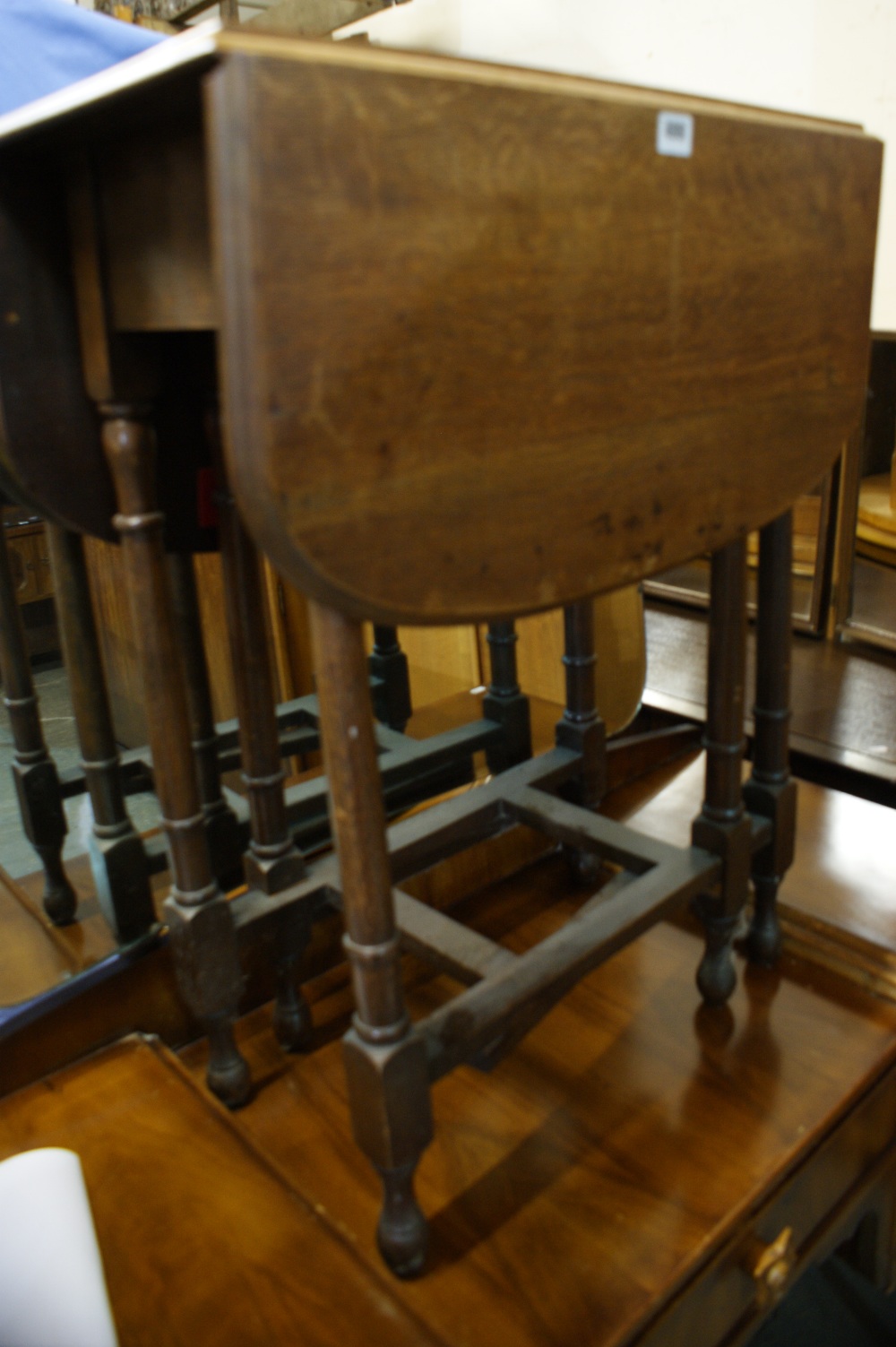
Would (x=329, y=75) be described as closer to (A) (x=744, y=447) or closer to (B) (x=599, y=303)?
(B) (x=599, y=303)

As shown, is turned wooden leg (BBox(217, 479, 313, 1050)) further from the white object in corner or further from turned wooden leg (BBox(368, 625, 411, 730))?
turned wooden leg (BBox(368, 625, 411, 730))

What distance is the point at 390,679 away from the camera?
152 centimetres

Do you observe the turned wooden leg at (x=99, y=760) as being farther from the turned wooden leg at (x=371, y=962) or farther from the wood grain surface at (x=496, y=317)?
the wood grain surface at (x=496, y=317)

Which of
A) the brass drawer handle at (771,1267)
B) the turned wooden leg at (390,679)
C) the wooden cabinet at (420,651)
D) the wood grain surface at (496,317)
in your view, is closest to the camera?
the wood grain surface at (496,317)

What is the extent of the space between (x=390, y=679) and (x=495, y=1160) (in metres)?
0.78

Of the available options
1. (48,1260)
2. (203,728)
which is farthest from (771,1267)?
(203,728)

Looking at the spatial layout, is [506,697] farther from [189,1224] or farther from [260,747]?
[189,1224]

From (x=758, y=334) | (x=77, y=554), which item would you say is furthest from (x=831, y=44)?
(x=77, y=554)

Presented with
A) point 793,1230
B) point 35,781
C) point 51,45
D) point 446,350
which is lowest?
point 793,1230

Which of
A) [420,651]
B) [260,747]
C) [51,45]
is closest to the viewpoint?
[260,747]

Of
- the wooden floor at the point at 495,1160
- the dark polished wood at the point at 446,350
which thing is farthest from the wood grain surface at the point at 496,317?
the wooden floor at the point at 495,1160

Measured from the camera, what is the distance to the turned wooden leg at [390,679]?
1.50 metres

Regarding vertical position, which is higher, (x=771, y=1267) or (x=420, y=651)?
(x=420, y=651)

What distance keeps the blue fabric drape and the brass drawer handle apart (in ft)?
4.01
